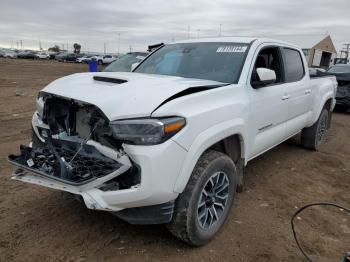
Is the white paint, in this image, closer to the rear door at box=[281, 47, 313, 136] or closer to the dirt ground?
the dirt ground

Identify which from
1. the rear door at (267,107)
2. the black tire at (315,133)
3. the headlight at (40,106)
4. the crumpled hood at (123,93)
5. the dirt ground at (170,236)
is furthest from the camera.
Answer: the black tire at (315,133)

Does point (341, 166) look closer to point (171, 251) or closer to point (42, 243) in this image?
point (171, 251)

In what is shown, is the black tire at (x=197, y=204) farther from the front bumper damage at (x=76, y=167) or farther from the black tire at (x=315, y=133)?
the black tire at (x=315, y=133)

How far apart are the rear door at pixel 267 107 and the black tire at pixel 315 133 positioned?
5.50 ft

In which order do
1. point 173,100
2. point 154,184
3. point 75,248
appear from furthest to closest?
point 75,248 → point 173,100 → point 154,184

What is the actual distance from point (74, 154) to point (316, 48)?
48.3 meters

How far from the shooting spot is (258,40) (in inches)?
168

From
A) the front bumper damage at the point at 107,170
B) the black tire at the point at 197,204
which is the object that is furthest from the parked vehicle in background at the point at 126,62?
the black tire at the point at 197,204

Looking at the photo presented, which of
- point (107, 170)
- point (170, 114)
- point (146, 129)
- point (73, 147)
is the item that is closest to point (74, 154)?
point (73, 147)

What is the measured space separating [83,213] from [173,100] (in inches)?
66.2

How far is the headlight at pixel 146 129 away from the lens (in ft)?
8.46

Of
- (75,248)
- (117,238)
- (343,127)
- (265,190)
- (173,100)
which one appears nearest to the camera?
(173,100)

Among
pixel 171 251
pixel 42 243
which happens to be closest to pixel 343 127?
pixel 171 251

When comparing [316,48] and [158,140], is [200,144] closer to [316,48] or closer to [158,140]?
[158,140]
